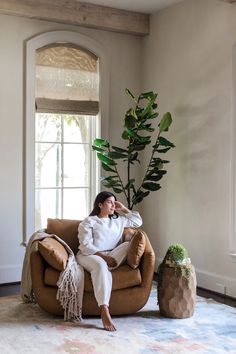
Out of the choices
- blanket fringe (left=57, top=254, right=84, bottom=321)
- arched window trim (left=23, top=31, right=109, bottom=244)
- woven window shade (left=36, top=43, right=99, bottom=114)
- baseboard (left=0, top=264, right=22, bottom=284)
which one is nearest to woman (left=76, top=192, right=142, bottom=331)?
blanket fringe (left=57, top=254, right=84, bottom=321)

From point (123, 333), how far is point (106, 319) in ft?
0.60

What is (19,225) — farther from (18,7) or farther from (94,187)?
(18,7)

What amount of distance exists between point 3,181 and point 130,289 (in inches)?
77.5

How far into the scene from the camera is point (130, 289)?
4215mm

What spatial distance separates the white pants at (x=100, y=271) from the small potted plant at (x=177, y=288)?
37 centimetres

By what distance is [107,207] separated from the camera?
4.46 metres

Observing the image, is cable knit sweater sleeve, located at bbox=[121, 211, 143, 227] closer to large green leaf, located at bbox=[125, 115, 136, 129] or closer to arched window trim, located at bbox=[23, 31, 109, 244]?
large green leaf, located at bbox=[125, 115, 136, 129]

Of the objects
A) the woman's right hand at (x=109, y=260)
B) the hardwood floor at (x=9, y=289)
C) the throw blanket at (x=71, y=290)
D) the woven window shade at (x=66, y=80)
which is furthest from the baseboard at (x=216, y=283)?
the woven window shade at (x=66, y=80)

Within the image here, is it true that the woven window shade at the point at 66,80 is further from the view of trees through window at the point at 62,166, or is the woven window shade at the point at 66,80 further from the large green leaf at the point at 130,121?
the large green leaf at the point at 130,121

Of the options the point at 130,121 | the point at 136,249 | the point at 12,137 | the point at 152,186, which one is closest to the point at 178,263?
the point at 136,249

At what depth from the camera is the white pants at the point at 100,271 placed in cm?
404

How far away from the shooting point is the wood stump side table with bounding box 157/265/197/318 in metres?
4.19

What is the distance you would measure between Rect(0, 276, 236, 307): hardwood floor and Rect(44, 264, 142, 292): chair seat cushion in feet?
3.30

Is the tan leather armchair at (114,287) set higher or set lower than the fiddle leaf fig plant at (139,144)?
lower
